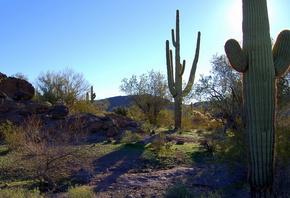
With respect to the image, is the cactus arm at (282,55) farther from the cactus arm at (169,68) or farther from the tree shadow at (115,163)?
the cactus arm at (169,68)

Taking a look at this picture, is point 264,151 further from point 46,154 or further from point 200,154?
point 200,154

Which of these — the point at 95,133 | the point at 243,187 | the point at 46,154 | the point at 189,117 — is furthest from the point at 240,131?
the point at 189,117

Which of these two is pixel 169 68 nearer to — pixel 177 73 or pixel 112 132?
pixel 177 73

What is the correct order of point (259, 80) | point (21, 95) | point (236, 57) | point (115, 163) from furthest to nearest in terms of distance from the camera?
point (21, 95), point (115, 163), point (236, 57), point (259, 80)

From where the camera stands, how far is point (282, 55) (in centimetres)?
520

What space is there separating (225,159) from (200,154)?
14.8ft

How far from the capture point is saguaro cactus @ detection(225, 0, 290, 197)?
487cm

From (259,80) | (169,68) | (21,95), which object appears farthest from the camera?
(169,68)

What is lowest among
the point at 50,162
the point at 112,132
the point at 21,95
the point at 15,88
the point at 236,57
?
the point at 50,162

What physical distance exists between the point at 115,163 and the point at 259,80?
21.3 feet

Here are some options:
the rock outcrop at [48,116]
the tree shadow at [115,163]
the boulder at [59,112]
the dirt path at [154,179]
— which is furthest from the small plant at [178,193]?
the boulder at [59,112]

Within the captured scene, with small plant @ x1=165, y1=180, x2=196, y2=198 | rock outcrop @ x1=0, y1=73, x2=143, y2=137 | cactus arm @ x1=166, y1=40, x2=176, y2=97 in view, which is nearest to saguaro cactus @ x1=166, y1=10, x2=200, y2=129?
cactus arm @ x1=166, y1=40, x2=176, y2=97

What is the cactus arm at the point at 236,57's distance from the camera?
16.8 ft

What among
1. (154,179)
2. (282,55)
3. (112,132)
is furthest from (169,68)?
(282,55)
